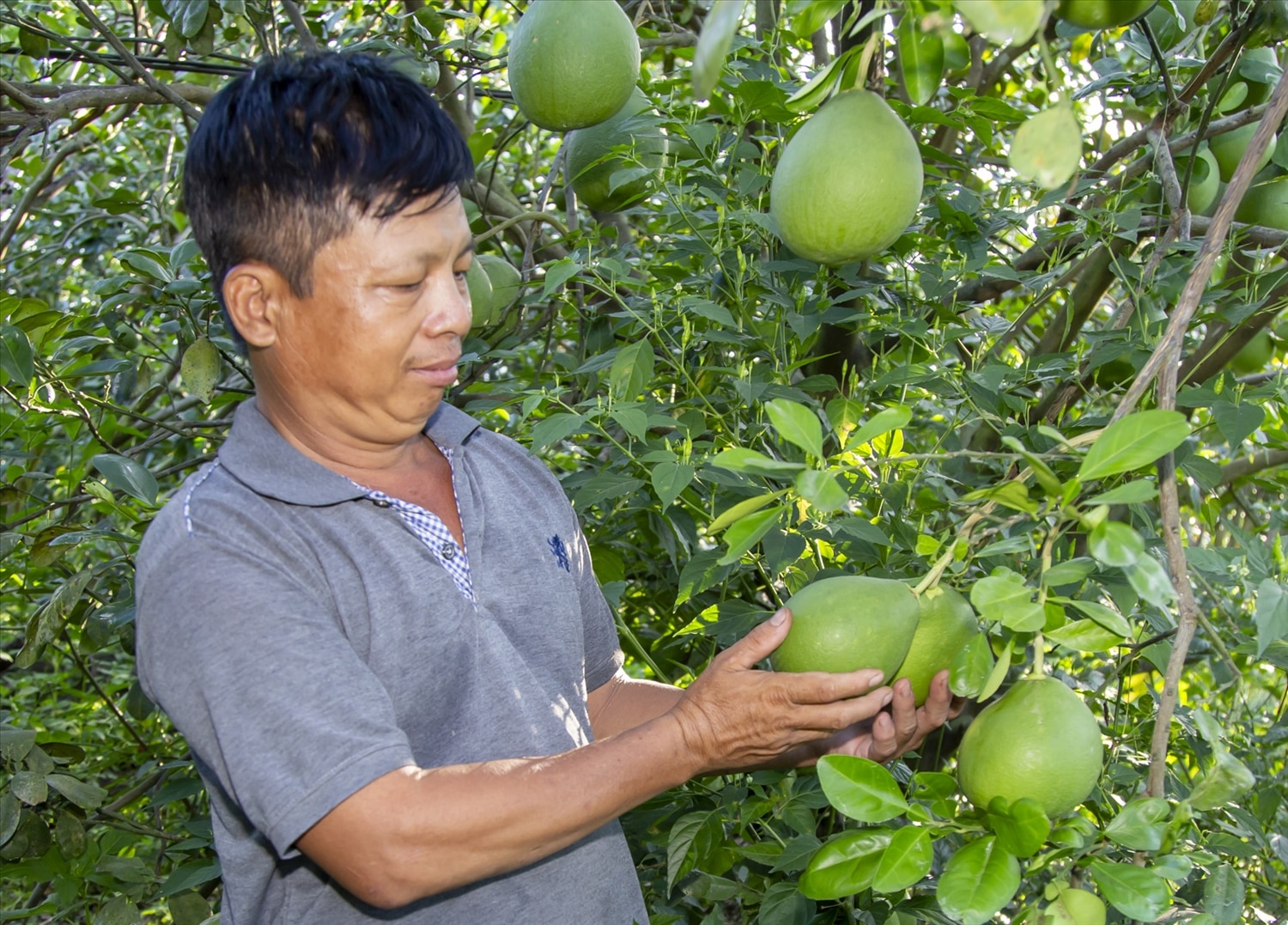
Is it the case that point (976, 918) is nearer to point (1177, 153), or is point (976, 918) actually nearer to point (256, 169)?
point (256, 169)

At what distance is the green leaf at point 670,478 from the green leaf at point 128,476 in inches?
36.7

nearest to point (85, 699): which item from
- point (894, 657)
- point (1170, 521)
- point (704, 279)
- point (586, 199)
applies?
point (586, 199)

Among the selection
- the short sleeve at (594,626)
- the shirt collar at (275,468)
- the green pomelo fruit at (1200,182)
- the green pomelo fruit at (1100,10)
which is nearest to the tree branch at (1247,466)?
the green pomelo fruit at (1200,182)

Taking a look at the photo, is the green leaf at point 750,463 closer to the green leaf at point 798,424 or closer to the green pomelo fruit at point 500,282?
the green leaf at point 798,424

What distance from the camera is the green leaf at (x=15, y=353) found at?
211 cm

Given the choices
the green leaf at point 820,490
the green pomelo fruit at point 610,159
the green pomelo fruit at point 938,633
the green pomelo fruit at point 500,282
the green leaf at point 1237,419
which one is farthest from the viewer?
the green pomelo fruit at point 500,282

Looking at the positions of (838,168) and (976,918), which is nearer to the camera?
(976,918)

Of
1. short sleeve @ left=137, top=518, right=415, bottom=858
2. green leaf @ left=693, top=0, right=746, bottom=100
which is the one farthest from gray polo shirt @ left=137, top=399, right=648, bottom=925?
green leaf @ left=693, top=0, right=746, bottom=100

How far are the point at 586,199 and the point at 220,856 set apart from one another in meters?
1.46

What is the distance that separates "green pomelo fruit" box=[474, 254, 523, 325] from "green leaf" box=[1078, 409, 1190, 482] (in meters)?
1.58

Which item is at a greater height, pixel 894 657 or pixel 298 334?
pixel 298 334

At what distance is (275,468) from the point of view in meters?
1.36

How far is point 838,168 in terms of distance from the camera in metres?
1.29

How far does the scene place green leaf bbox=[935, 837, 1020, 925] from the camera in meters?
0.89
